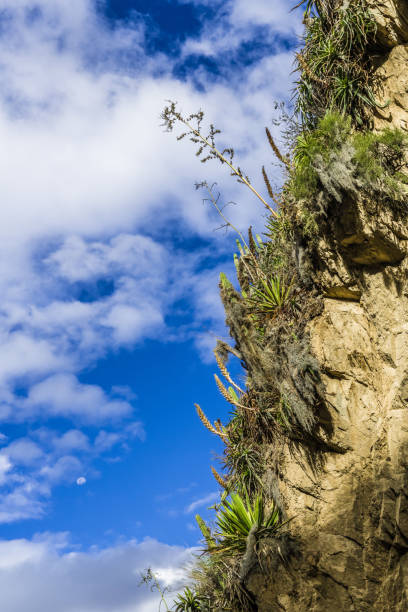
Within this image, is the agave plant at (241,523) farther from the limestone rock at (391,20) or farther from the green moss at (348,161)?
the limestone rock at (391,20)

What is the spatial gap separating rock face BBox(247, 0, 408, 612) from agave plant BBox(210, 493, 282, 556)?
16.8 inches

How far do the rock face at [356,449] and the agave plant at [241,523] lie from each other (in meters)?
0.43

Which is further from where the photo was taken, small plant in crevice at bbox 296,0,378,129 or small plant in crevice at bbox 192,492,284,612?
small plant in crevice at bbox 296,0,378,129

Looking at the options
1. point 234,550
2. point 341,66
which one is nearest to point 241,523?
point 234,550

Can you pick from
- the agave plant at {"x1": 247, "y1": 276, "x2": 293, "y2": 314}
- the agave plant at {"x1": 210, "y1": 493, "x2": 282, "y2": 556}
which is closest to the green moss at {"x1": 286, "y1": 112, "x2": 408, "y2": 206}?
the agave plant at {"x1": 247, "y1": 276, "x2": 293, "y2": 314}

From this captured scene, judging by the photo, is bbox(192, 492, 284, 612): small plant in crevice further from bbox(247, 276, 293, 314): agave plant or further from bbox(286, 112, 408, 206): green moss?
bbox(286, 112, 408, 206): green moss

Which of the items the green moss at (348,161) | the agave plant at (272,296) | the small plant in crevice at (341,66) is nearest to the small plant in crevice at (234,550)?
the agave plant at (272,296)

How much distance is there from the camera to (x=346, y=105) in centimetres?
1184

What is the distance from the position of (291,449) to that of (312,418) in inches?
38.2

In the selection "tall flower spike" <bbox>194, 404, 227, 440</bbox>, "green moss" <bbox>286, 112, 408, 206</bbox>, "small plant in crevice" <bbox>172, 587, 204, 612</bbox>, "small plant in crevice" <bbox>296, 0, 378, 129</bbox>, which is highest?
"small plant in crevice" <bbox>296, 0, 378, 129</bbox>

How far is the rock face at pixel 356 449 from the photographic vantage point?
29.9 ft

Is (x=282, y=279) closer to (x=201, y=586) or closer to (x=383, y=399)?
(x=383, y=399)

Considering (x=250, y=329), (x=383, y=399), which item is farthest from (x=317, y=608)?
(x=250, y=329)

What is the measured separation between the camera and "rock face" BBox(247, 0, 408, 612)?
9.10 m
